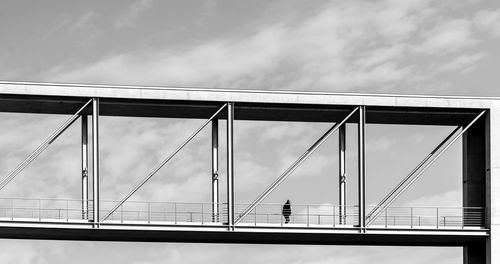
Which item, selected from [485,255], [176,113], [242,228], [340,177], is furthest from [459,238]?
[176,113]

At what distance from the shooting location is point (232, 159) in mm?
59312

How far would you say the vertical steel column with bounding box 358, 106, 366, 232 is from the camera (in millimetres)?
59906

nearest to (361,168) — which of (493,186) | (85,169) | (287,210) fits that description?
(287,210)

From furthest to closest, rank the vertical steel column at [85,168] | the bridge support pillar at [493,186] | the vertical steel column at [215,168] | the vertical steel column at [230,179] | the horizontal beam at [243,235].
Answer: the bridge support pillar at [493,186] < the vertical steel column at [215,168] < the vertical steel column at [85,168] < the vertical steel column at [230,179] < the horizontal beam at [243,235]

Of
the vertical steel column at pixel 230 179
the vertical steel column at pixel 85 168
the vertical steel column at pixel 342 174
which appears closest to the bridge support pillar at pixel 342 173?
the vertical steel column at pixel 342 174

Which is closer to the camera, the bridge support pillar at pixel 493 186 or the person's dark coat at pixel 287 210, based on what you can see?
the person's dark coat at pixel 287 210

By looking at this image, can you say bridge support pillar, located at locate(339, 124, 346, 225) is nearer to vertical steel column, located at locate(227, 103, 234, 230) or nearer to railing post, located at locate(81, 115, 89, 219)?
vertical steel column, located at locate(227, 103, 234, 230)

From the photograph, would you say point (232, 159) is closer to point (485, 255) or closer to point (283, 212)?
point (283, 212)

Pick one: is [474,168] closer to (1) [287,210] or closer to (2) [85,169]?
(1) [287,210]

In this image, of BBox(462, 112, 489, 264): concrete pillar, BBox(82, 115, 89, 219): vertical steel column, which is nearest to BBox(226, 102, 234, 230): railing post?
BBox(82, 115, 89, 219): vertical steel column

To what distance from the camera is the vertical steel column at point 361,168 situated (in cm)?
5991

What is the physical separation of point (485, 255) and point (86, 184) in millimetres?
19130

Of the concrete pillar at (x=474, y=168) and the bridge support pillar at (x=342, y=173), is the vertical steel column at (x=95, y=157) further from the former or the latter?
the concrete pillar at (x=474, y=168)

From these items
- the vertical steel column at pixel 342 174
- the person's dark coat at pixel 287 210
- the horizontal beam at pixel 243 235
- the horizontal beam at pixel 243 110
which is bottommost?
the horizontal beam at pixel 243 235
